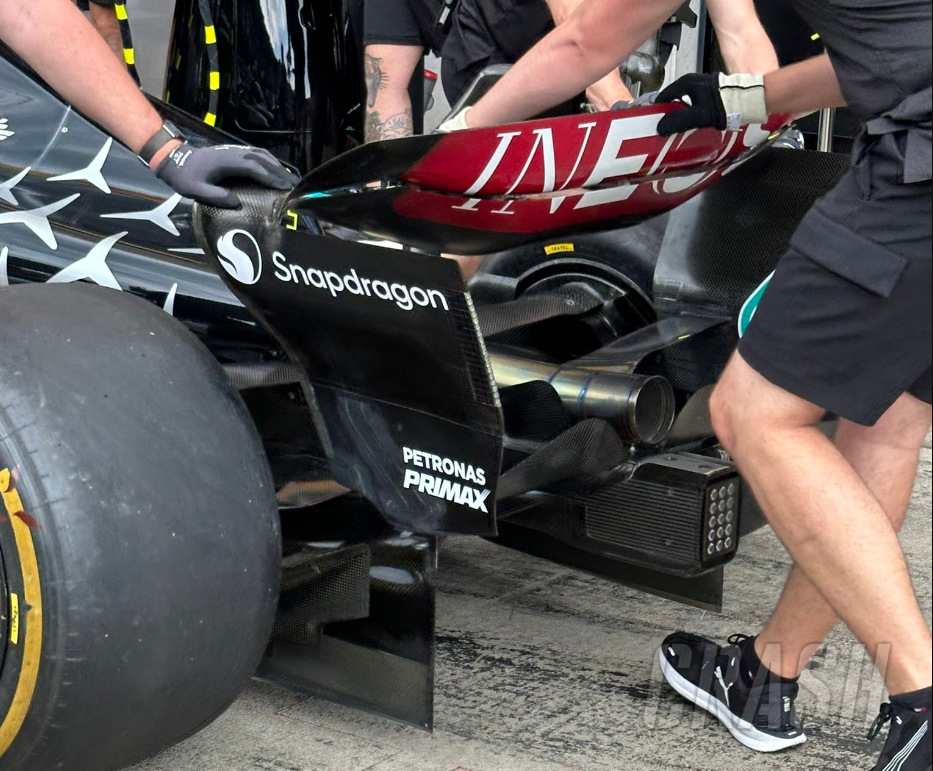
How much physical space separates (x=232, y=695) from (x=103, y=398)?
526 mm

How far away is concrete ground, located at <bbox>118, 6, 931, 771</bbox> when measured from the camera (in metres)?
2.28

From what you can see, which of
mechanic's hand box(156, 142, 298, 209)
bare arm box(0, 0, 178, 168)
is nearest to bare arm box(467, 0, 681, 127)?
mechanic's hand box(156, 142, 298, 209)

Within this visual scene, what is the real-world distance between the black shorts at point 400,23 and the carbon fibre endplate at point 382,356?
2053 mm

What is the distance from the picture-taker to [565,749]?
232 centimetres

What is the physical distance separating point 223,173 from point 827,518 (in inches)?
43.8

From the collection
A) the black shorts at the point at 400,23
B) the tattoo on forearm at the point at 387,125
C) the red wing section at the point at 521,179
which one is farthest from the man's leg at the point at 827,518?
the black shorts at the point at 400,23

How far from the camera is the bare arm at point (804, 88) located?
2195 mm

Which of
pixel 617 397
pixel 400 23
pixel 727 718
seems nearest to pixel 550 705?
pixel 727 718

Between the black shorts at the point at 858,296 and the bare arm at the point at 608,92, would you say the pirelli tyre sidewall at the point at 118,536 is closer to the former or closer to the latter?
the black shorts at the point at 858,296

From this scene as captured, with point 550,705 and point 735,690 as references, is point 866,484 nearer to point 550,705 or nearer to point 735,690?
point 735,690

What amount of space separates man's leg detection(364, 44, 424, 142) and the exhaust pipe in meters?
1.62

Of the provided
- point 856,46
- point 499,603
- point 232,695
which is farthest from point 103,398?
point 499,603

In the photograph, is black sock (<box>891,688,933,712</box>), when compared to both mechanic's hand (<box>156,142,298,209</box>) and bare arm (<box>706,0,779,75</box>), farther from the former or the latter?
bare arm (<box>706,0,779,75</box>)

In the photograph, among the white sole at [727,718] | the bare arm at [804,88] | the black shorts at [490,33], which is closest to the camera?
the bare arm at [804,88]
